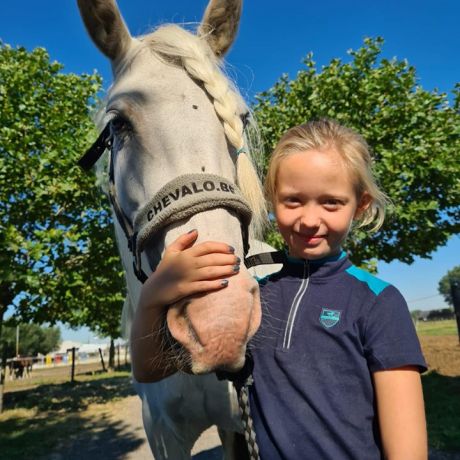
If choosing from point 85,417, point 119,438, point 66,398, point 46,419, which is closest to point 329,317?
point 119,438

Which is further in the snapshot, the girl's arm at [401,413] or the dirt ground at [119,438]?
the dirt ground at [119,438]

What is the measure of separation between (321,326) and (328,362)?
0.36 ft

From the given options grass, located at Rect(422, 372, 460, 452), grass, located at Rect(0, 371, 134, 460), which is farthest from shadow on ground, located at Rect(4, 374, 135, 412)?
grass, located at Rect(422, 372, 460, 452)

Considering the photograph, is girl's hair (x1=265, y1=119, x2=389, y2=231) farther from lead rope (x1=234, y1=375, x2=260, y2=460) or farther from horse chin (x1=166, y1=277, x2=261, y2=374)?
lead rope (x1=234, y1=375, x2=260, y2=460)

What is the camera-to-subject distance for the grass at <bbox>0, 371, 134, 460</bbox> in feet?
22.7

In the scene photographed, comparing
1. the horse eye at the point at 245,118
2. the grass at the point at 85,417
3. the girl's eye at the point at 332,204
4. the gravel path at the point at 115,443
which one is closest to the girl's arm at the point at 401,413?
the girl's eye at the point at 332,204

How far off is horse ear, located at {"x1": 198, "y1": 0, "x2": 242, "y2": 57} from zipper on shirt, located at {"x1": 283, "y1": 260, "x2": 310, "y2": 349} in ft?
4.96

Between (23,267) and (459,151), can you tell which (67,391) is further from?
(459,151)

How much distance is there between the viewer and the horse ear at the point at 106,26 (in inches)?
77.5

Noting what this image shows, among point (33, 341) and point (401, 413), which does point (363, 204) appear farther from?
point (33, 341)

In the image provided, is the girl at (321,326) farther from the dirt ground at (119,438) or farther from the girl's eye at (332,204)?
the dirt ground at (119,438)

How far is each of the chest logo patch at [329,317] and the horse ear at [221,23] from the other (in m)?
1.68

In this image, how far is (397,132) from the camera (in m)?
7.69

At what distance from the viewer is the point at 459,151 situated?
7.40 m
